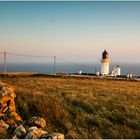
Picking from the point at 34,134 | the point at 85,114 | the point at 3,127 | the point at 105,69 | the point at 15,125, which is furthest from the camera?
the point at 105,69

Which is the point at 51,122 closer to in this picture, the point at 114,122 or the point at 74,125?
the point at 74,125

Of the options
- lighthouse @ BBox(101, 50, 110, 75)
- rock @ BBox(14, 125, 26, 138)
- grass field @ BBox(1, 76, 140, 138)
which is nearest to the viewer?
rock @ BBox(14, 125, 26, 138)

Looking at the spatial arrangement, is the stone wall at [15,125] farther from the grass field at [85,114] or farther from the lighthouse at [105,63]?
the lighthouse at [105,63]

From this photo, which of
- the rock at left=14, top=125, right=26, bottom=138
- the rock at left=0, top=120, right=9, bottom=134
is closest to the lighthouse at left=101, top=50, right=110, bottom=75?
the rock at left=0, top=120, right=9, bottom=134

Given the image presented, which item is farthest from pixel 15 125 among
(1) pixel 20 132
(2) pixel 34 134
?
(2) pixel 34 134

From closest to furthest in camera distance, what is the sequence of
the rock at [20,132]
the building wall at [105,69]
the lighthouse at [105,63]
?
the rock at [20,132]
the building wall at [105,69]
the lighthouse at [105,63]

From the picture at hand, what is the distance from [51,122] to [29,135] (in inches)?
133

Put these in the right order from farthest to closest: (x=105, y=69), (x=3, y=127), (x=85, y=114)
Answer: (x=105, y=69) → (x=85, y=114) → (x=3, y=127)

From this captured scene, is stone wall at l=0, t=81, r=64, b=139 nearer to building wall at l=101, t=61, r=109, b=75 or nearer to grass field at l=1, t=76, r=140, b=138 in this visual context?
grass field at l=1, t=76, r=140, b=138

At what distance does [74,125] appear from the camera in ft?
34.3

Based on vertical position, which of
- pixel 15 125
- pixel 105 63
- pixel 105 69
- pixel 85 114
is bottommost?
pixel 85 114

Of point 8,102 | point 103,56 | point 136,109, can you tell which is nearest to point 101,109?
point 136,109

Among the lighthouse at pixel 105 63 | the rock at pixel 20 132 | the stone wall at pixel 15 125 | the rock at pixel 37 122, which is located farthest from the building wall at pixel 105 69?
the rock at pixel 20 132

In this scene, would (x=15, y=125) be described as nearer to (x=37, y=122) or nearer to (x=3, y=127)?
(x=3, y=127)
